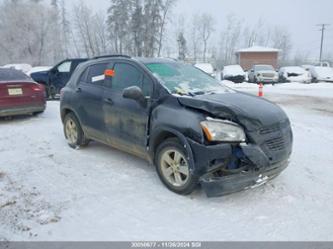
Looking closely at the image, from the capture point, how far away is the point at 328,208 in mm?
3510

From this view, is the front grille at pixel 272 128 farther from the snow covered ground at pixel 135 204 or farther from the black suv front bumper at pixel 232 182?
the snow covered ground at pixel 135 204

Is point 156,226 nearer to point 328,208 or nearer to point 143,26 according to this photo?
point 328,208

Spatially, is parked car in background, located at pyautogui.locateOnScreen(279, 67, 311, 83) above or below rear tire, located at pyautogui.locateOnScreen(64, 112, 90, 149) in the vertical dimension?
below

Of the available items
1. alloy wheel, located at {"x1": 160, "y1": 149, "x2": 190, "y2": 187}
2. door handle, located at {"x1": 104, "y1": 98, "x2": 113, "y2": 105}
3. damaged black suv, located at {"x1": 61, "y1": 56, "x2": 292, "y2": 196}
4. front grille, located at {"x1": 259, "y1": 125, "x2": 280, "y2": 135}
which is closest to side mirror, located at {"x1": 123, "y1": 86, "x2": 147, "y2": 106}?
damaged black suv, located at {"x1": 61, "y1": 56, "x2": 292, "y2": 196}

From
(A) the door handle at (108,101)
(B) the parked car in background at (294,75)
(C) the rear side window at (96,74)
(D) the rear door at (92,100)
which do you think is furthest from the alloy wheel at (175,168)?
(B) the parked car in background at (294,75)

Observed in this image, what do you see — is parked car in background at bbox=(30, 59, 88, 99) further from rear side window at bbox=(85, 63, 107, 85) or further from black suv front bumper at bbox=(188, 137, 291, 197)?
black suv front bumper at bbox=(188, 137, 291, 197)

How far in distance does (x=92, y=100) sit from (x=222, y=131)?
8.56 ft

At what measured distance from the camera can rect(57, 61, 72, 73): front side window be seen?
485 inches

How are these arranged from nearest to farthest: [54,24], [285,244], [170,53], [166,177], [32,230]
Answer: [285,244], [32,230], [166,177], [54,24], [170,53]

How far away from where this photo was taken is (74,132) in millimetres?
5816

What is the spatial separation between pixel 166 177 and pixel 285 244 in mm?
1644

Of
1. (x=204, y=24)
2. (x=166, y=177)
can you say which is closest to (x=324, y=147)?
(x=166, y=177)

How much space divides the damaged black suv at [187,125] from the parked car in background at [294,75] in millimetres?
21314

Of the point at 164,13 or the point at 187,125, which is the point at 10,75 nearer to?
the point at 187,125
